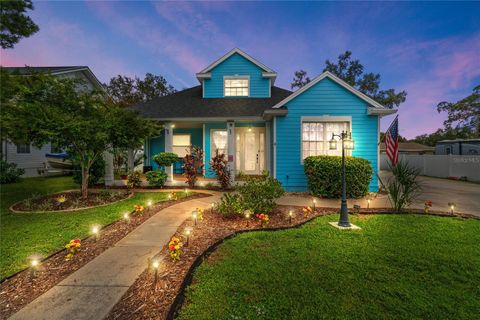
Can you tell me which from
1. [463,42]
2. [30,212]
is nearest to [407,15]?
[463,42]

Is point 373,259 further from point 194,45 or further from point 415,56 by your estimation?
point 415,56

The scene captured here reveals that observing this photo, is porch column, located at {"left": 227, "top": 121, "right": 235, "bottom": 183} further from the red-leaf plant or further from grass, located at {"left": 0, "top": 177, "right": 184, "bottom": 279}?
grass, located at {"left": 0, "top": 177, "right": 184, "bottom": 279}

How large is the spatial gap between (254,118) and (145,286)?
778 centimetres

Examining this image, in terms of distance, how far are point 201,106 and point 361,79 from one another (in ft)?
64.1

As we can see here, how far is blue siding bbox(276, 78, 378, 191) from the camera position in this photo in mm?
7898

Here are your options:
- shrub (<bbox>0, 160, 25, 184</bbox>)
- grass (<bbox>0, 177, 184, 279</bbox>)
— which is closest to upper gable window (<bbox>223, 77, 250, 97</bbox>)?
grass (<bbox>0, 177, 184, 279</bbox>)

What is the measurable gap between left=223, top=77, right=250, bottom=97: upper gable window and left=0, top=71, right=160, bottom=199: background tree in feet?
17.7

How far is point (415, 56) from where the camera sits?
52.1 ft

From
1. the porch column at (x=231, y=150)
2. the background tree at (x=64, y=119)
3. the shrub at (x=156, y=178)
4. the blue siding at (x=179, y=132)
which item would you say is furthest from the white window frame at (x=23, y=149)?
the porch column at (x=231, y=150)

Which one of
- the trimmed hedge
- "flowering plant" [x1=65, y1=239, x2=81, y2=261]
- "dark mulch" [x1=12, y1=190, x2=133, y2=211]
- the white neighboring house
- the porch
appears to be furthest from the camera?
the white neighboring house

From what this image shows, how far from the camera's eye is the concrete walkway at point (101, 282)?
2027 millimetres

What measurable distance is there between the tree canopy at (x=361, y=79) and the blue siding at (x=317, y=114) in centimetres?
1587

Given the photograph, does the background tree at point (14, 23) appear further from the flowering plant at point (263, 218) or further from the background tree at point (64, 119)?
the flowering plant at point (263, 218)

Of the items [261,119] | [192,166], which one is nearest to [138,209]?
[192,166]
